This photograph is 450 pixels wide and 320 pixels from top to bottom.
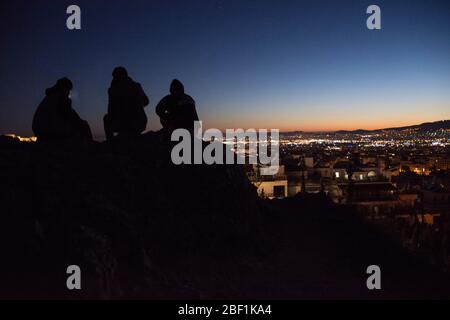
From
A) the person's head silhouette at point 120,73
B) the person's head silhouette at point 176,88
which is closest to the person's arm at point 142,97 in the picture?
the person's head silhouette at point 120,73

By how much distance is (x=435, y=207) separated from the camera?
48219 mm

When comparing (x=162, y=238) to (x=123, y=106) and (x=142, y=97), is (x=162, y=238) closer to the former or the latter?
(x=123, y=106)

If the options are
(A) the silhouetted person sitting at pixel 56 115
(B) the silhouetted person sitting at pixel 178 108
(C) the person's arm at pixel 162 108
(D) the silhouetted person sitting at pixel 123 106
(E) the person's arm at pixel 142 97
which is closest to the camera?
(A) the silhouetted person sitting at pixel 56 115

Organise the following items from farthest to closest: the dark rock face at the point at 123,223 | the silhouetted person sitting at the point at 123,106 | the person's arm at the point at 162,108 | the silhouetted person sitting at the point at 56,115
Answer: the person's arm at the point at 162,108
the silhouetted person sitting at the point at 123,106
the silhouetted person sitting at the point at 56,115
the dark rock face at the point at 123,223

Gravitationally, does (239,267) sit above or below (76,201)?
below

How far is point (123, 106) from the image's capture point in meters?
11.5

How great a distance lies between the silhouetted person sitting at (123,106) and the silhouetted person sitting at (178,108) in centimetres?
77

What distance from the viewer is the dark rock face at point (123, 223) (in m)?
7.16

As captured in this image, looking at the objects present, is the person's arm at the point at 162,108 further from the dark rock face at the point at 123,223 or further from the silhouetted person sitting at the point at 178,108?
the dark rock face at the point at 123,223

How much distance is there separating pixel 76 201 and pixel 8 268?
1.81m

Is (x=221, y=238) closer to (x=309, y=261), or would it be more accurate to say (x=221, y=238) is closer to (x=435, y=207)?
(x=309, y=261)

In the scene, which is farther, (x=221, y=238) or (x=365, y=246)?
(x=365, y=246)

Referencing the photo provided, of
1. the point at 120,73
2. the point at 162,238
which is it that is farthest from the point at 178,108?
the point at 162,238
